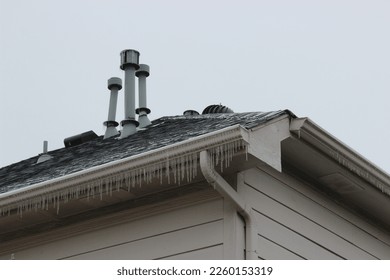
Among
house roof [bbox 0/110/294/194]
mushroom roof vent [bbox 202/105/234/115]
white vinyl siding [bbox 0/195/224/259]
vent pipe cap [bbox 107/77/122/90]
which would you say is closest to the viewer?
white vinyl siding [bbox 0/195/224/259]

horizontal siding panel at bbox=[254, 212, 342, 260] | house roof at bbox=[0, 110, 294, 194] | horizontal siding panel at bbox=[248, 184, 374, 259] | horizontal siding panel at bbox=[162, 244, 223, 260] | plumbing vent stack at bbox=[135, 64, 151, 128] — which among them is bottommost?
horizontal siding panel at bbox=[162, 244, 223, 260]

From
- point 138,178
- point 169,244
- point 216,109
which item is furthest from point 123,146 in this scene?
point 169,244

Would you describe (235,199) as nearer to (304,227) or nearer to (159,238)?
(159,238)

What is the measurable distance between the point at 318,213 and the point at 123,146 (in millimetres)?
1799

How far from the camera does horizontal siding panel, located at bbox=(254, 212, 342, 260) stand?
8.32m

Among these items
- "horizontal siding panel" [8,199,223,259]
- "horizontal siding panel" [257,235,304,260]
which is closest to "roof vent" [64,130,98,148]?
"horizontal siding panel" [8,199,223,259]

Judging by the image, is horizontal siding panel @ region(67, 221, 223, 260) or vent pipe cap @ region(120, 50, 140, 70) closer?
horizontal siding panel @ region(67, 221, 223, 260)

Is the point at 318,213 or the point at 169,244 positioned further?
the point at 318,213

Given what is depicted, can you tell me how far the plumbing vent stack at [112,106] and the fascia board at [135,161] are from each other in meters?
2.84

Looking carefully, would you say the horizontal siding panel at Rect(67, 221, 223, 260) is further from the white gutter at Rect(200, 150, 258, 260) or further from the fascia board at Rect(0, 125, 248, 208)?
the fascia board at Rect(0, 125, 248, 208)

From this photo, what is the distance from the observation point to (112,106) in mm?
11898

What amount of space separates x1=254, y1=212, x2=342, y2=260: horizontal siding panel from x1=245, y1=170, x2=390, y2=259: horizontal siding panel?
0.23 m
